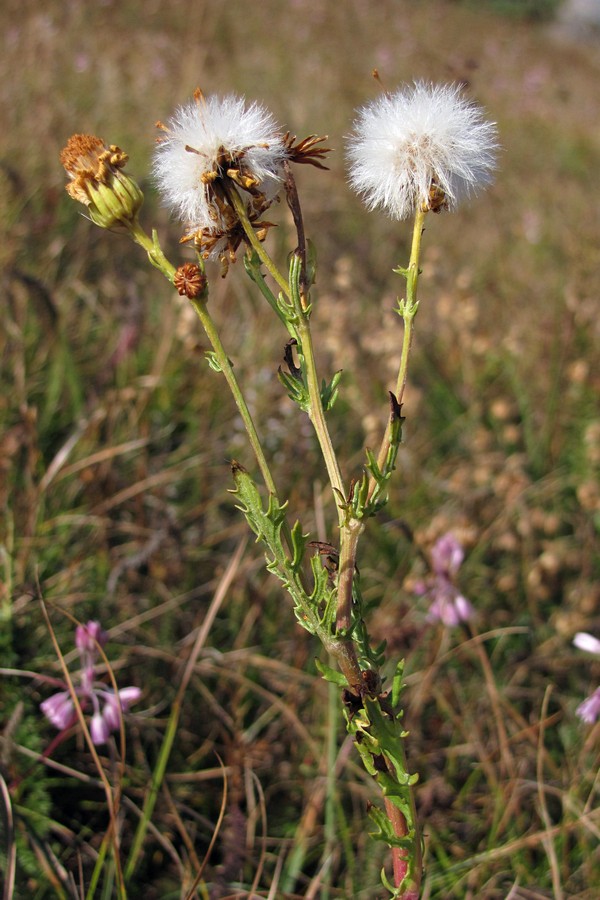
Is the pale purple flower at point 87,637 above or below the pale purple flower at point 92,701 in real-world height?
above

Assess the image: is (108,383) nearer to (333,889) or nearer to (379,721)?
(333,889)

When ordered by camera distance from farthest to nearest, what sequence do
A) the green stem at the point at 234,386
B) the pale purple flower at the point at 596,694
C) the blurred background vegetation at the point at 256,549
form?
the blurred background vegetation at the point at 256,549, the pale purple flower at the point at 596,694, the green stem at the point at 234,386

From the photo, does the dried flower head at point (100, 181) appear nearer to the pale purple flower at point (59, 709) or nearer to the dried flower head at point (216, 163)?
the dried flower head at point (216, 163)

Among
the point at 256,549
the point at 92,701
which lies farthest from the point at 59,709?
the point at 256,549

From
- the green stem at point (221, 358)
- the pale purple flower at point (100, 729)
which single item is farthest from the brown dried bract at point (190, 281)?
the pale purple flower at point (100, 729)

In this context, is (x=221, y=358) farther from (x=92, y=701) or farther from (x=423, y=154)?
(x=92, y=701)
